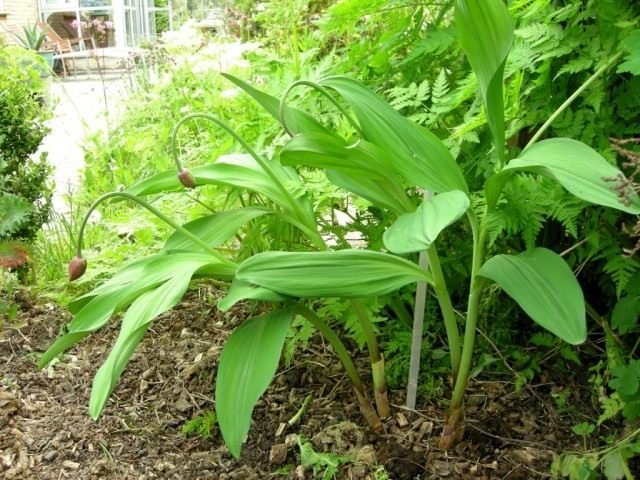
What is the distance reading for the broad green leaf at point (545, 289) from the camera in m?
0.91

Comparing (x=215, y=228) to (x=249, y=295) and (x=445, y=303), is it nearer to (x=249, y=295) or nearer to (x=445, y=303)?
(x=249, y=295)

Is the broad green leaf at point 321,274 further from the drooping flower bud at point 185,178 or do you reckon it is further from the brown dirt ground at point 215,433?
the brown dirt ground at point 215,433

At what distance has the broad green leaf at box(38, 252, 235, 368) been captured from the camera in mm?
1053

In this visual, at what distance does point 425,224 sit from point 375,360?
464 mm

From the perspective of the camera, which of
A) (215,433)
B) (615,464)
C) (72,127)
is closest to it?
(615,464)

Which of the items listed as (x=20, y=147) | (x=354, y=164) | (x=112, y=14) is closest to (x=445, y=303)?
(x=354, y=164)

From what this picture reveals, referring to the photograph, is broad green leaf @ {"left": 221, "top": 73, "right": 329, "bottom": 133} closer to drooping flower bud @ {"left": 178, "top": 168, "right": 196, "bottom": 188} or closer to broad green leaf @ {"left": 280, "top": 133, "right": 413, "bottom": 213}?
broad green leaf @ {"left": 280, "top": 133, "right": 413, "bottom": 213}

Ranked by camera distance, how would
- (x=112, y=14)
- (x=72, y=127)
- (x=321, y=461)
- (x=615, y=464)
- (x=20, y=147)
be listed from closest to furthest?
1. (x=615, y=464)
2. (x=321, y=461)
3. (x=20, y=147)
4. (x=72, y=127)
5. (x=112, y=14)

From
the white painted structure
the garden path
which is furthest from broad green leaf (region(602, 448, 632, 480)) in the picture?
the white painted structure

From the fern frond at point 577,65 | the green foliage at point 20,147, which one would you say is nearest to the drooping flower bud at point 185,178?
the fern frond at point 577,65

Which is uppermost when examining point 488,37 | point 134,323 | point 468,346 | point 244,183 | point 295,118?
point 488,37

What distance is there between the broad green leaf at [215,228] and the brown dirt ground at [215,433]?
1.35ft

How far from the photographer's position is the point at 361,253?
1005 mm

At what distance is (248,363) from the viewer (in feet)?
3.43
